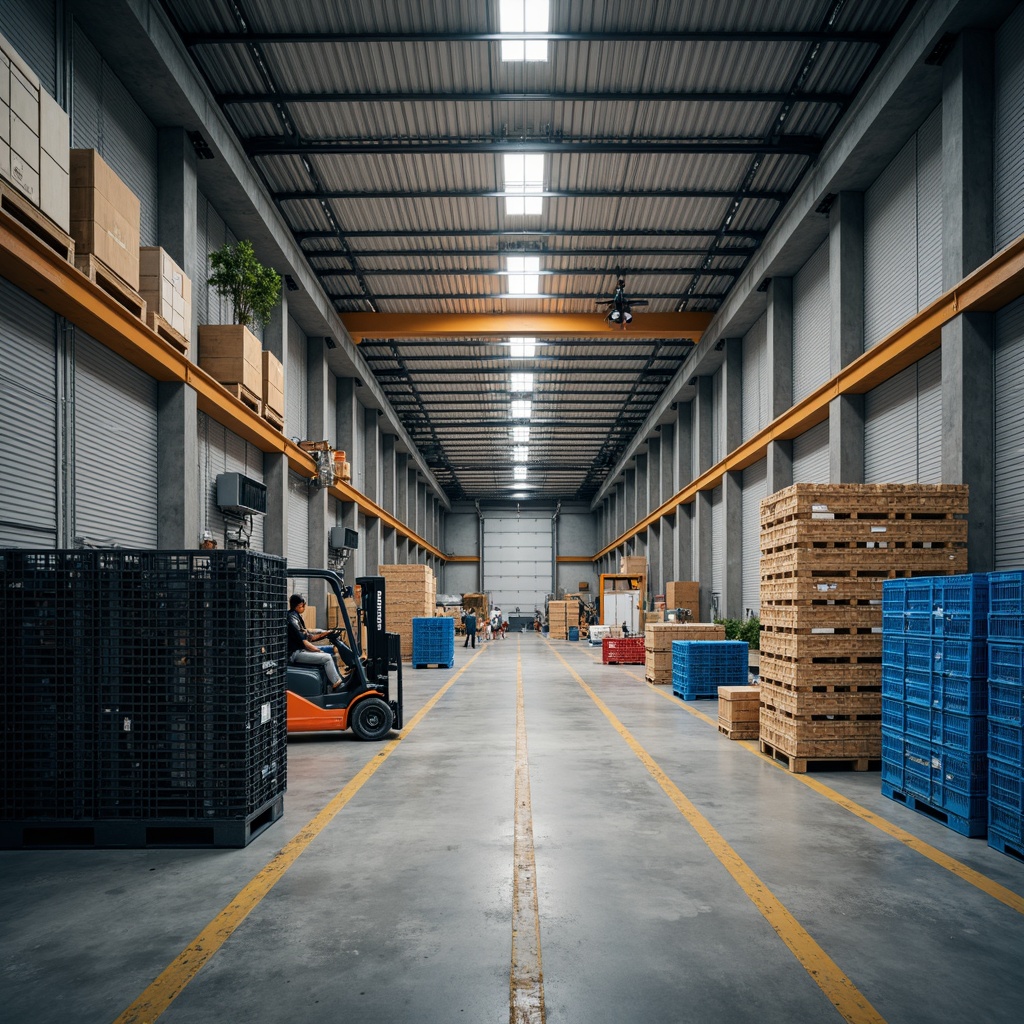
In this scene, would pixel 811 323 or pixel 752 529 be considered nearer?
pixel 811 323

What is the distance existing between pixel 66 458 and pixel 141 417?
76.8 inches

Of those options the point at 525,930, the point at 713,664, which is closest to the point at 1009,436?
the point at 713,664

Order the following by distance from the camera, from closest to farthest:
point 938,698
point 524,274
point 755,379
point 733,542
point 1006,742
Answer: point 1006,742
point 938,698
point 524,274
point 755,379
point 733,542

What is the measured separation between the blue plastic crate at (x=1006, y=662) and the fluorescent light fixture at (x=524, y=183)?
11021 mm

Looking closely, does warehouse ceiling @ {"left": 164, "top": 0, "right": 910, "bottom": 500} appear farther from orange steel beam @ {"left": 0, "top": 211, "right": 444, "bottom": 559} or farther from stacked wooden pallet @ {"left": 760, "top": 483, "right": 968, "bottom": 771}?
stacked wooden pallet @ {"left": 760, "top": 483, "right": 968, "bottom": 771}

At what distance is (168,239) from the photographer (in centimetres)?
1139

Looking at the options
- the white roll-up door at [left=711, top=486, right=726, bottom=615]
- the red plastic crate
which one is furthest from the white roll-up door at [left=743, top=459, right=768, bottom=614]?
the red plastic crate

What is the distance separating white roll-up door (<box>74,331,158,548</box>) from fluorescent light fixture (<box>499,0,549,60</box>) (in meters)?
6.65

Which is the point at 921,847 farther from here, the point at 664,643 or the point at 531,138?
the point at 531,138

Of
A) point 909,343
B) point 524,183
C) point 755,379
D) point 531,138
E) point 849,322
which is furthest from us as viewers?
point 755,379

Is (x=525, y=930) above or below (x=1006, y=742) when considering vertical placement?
below

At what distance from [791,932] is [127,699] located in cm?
456

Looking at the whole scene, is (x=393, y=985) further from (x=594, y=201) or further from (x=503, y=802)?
(x=594, y=201)

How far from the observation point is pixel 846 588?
8180mm
